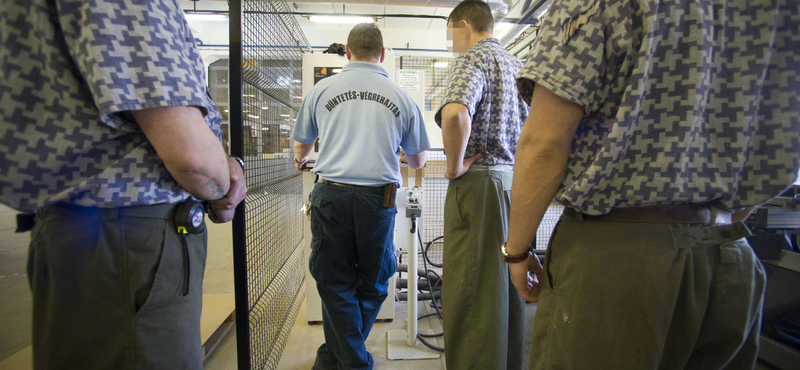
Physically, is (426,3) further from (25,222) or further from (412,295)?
(25,222)

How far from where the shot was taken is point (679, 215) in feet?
1.84

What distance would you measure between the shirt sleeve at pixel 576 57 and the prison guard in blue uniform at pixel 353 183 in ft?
3.01

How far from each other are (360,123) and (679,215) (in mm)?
1161

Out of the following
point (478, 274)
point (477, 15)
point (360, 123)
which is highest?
point (477, 15)

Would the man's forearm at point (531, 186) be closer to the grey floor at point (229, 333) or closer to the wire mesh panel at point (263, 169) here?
the wire mesh panel at point (263, 169)

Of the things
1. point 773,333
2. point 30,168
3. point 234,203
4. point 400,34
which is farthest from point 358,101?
point 400,34

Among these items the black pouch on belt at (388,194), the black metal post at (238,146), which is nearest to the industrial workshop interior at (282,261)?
the black metal post at (238,146)

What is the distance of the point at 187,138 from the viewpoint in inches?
24.2

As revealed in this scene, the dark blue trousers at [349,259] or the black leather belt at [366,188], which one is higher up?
the black leather belt at [366,188]

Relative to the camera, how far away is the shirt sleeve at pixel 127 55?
0.52 meters

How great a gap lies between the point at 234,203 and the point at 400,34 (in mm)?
6820

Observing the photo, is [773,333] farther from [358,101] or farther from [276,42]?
[276,42]

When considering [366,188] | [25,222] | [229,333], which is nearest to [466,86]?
[366,188]

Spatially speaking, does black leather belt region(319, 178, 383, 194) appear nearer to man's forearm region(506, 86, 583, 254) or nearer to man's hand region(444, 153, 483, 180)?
man's hand region(444, 153, 483, 180)
